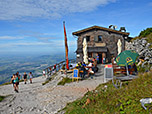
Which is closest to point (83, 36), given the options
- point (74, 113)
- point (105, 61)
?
point (105, 61)

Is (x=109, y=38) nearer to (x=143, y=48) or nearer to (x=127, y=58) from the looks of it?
(x=143, y=48)

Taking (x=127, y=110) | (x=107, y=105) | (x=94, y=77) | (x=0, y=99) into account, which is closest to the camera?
(x=127, y=110)

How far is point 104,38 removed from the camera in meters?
20.3

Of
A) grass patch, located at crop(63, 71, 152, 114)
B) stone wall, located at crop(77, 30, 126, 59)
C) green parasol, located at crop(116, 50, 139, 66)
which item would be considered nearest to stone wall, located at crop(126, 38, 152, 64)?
stone wall, located at crop(77, 30, 126, 59)

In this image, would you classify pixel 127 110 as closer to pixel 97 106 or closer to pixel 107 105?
pixel 107 105

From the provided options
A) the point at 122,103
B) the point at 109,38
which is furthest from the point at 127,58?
the point at 109,38

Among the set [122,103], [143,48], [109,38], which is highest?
→ [109,38]

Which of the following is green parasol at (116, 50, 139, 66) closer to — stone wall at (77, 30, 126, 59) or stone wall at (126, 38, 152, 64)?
stone wall at (126, 38, 152, 64)

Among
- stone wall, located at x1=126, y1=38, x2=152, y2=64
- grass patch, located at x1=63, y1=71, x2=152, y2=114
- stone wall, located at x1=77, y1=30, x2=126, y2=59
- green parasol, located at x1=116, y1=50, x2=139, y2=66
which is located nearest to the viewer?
grass patch, located at x1=63, y1=71, x2=152, y2=114

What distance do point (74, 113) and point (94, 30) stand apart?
17.0 metres

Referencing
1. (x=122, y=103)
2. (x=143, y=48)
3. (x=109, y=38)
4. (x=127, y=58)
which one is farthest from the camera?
(x=109, y=38)

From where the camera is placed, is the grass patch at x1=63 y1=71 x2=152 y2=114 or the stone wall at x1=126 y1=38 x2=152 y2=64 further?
the stone wall at x1=126 y1=38 x2=152 y2=64

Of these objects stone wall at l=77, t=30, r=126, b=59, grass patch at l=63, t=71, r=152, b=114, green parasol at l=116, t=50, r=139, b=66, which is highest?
stone wall at l=77, t=30, r=126, b=59

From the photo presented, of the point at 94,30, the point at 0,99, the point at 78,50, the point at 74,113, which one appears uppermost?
the point at 94,30
